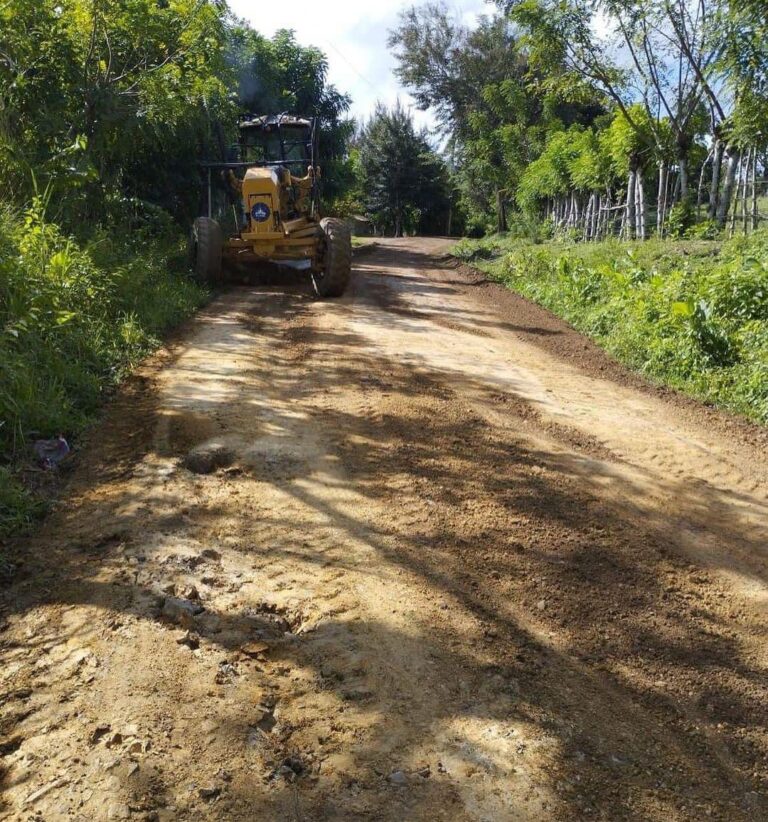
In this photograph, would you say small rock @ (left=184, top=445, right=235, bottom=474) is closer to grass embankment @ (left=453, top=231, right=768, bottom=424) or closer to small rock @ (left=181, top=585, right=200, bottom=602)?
small rock @ (left=181, top=585, right=200, bottom=602)

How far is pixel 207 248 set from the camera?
11664 mm

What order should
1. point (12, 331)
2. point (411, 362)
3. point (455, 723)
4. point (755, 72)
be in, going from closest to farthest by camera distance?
point (455, 723) < point (12, 331) < point (411, 362) < point (755, 72)

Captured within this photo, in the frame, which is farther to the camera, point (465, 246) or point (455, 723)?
point (465, 246)

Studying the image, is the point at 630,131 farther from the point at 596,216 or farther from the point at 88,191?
the point at 88,191

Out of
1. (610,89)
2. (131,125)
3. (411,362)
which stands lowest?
(411,362)

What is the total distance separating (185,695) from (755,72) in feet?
44.1

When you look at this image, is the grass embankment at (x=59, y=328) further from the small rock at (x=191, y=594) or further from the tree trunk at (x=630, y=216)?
the tree trunk at (x=630, y=216)

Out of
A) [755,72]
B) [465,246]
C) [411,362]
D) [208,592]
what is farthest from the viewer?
[465,246]

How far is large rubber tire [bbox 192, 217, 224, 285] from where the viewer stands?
38.0 feet

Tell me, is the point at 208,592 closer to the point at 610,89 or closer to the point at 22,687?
the point at 22,687

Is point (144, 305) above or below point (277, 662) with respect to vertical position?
above

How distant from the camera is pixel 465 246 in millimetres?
23547

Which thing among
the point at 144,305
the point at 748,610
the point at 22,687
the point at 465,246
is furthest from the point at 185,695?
the point at 465,246

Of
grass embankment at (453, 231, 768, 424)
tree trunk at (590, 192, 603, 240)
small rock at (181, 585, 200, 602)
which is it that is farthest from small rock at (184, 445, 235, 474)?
tree trunk at (590, 192, 603, 240)
